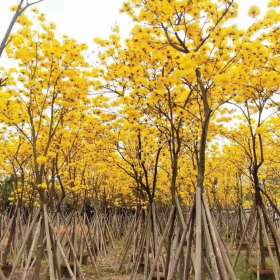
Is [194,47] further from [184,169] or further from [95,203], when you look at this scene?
[95,203]

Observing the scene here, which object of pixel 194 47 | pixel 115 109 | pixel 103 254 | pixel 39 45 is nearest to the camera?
pixel 194 47

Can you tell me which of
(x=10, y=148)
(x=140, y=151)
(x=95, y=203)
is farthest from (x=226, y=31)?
(x=95, y=203)

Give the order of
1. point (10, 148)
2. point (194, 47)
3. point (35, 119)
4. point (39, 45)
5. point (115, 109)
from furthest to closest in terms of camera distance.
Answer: point (10, 148) < point (35, 119) < point (115, 109) < point (39, 45) < point (194, 47)

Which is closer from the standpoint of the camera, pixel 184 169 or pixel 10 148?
pixel 10 148

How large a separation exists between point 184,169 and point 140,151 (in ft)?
19.2

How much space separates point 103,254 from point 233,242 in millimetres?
Answer: 6755

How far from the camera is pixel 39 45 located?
7578mm

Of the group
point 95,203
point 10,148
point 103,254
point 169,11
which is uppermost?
point 169,11

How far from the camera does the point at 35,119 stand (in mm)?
9430

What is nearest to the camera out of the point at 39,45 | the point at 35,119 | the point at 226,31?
the point at 226,31

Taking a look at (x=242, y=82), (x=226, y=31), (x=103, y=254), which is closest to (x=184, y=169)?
(x=103, y=254)

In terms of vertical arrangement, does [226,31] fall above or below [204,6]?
below

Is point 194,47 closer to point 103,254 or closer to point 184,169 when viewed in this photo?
point 184,169

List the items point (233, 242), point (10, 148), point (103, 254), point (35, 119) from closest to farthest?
point (35, 119) < point (10, 148) < point (103, 254) < point (233, 242)
